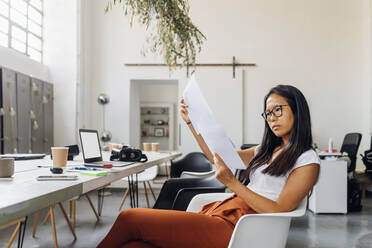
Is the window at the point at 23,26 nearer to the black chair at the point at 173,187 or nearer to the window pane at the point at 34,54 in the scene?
the window pane at the point at 34,54

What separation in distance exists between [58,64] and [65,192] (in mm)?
5668

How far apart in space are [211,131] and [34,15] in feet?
19.0

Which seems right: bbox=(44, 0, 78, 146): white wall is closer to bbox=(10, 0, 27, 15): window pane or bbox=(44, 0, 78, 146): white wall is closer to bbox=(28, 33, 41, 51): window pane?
bbox=(28, 33, 41, 51): window pane

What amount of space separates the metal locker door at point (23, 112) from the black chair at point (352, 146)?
15.7ft

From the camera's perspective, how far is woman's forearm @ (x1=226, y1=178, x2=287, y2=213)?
53.5 inches

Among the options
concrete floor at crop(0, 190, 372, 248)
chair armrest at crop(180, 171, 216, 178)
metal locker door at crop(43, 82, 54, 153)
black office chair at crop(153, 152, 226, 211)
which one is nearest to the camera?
black office chair at crop(153, 152, 226, 211)

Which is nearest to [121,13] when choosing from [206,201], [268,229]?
[206,201]

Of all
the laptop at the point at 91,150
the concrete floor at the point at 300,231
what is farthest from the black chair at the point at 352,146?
the laptop at the point at 91,150

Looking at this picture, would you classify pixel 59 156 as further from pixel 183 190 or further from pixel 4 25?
pixel 4 25

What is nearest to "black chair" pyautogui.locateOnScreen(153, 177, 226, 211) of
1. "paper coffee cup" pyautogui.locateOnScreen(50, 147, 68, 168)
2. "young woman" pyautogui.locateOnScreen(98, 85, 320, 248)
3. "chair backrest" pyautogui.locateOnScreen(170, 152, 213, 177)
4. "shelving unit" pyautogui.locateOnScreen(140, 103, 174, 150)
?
"paper coffee cup" pyautogui.locateOnScreen(50, 147, 68, 168)

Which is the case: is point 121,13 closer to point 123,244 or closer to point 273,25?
point 273,25

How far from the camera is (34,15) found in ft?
20.1

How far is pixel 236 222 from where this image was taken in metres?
1.40

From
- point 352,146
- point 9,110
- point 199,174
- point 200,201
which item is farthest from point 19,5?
point 352,146
